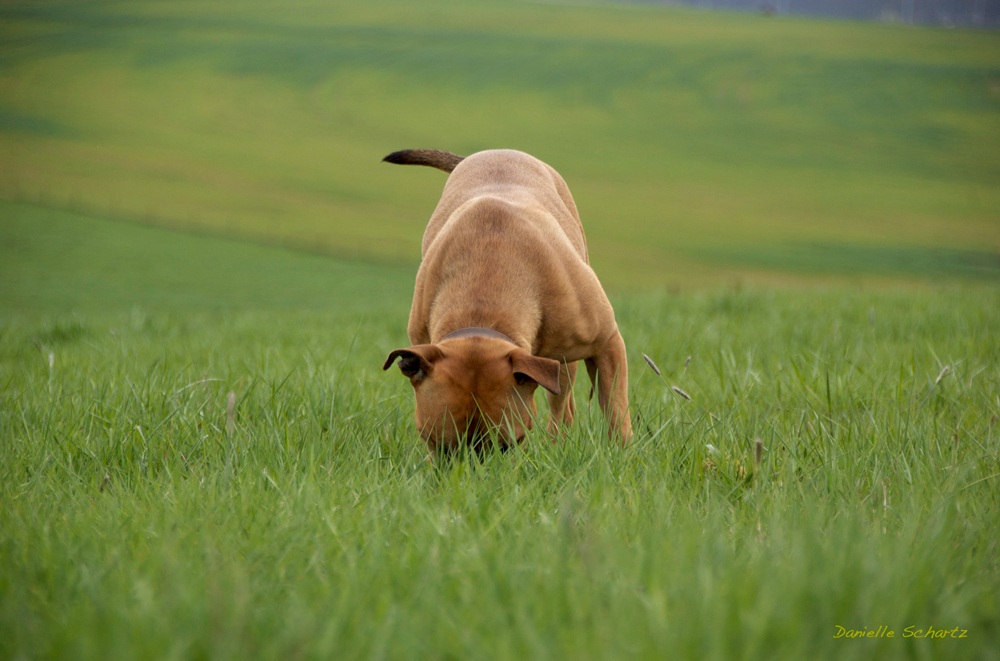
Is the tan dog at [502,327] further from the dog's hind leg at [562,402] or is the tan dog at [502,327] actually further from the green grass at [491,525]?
the green grass at [491,525]

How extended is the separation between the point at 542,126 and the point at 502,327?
5013 centimetres

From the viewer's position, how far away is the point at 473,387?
285 centimetres

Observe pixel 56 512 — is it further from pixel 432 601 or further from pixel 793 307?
pixel 793 307

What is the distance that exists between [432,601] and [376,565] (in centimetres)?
23

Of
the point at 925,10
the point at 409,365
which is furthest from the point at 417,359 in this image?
the point at 925,10

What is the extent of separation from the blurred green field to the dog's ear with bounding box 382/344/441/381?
49.5 ft

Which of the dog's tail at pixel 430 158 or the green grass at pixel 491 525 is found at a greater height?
the dog's tail at pixel 430 158

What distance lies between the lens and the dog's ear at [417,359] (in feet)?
9.29

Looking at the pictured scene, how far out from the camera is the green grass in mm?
1289

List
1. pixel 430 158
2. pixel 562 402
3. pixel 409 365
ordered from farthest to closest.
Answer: pixel 430 158
pixel 562 402
pixel 409 365

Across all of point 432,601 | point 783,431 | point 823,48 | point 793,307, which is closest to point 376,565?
point 432,601
